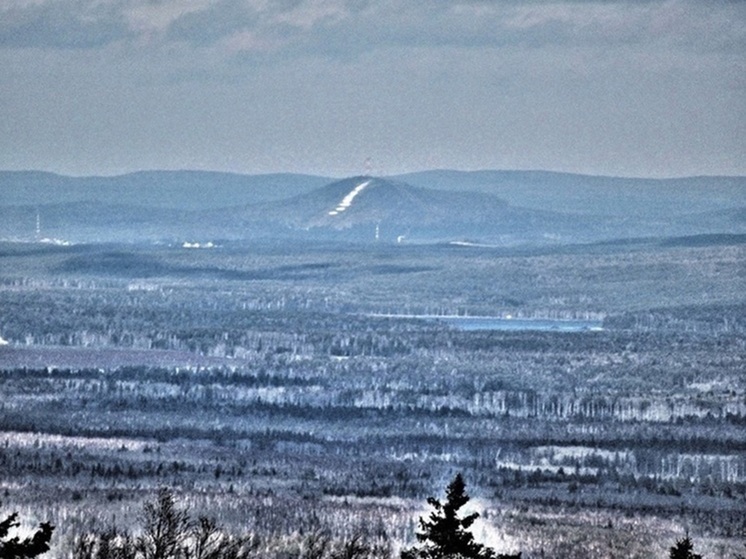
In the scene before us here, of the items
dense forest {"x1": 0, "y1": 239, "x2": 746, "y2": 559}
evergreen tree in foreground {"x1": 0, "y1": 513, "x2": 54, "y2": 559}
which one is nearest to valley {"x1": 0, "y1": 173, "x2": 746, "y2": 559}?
dense forest {"x1": 0, "y1": 239, "x2": 746, "y2": 559}

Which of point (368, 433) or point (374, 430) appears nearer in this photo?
point (368, 433)

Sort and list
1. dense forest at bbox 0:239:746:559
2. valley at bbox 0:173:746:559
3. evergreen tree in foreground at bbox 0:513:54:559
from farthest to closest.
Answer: valley at bbox 0:173:746:559 < dense forest at bbox 0:239:746:559 < evergreen tree in foreground at bbox 0:513:54:559

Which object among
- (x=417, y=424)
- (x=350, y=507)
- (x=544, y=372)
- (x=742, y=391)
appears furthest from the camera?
(x=544, y=372)

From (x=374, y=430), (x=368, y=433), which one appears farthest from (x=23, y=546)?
(x=374, y=430)

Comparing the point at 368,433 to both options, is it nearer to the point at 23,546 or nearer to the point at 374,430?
the point at 374,430

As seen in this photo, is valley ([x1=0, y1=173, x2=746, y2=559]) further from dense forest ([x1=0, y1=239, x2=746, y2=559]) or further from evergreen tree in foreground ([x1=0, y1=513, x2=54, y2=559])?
evergreen tree in foreground ([x1=0, y1=513, x2=54, y2=559])

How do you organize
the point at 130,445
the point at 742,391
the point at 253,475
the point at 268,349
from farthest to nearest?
the point at 268,349
the point at 742,391
the point at 130,445
the point at 253,475

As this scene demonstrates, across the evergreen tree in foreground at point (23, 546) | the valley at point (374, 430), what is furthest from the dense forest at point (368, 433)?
the evergreen tree in foreground at point (23, 546)

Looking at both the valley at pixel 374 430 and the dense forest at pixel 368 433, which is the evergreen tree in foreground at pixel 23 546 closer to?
the dense forest at pixel 368 433

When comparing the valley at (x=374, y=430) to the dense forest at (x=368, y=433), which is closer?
the dense forest at (x=368, y=433)

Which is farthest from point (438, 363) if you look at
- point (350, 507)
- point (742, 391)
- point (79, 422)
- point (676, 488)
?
point (350, 507)

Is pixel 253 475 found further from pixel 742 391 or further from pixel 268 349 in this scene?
pixel 268 349
